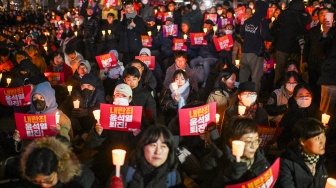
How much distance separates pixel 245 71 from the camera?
892 centimetres

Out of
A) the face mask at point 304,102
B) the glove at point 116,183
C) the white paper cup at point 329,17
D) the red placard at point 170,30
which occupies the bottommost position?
the face mask at point 304,102

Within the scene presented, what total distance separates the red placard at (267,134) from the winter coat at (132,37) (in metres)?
6.35

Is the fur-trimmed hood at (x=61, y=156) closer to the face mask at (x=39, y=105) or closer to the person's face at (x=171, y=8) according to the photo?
the face mask at (x=39, y=105)

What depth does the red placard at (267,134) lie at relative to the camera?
16.4 ft

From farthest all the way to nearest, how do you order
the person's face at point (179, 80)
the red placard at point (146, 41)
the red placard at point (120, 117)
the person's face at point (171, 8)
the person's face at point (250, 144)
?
the person's face at point (171, 8)
the red placard at point (146, 41)
the person's face at point (179, 80)
the red placard at point (120, 117)
the person's face at point (250, 144)

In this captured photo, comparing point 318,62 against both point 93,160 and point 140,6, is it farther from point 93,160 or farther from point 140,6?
point 140,6

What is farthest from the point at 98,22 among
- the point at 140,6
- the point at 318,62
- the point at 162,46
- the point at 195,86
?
the point at 318,62

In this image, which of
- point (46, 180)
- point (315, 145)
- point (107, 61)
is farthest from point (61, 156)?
point (107, 61)

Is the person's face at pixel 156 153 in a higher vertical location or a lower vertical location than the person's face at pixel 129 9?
lower

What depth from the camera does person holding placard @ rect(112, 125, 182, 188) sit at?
11.0ft

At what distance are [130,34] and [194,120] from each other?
21.7 feet

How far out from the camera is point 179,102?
631cm

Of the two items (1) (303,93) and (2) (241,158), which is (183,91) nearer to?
(1) (303,93)

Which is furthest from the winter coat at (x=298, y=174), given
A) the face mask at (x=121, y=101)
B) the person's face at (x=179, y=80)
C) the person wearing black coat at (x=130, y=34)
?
the person wearing black coat at (x=130, y=34)
